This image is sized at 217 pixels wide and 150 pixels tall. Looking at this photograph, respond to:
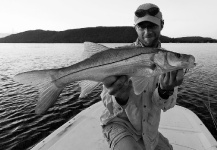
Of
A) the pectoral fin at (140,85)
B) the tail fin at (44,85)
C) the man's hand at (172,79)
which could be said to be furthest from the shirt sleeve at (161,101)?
the tail fin at (44,85)

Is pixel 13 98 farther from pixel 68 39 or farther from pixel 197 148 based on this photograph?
pixel 68 39

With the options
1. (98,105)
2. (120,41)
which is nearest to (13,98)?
(98,105)

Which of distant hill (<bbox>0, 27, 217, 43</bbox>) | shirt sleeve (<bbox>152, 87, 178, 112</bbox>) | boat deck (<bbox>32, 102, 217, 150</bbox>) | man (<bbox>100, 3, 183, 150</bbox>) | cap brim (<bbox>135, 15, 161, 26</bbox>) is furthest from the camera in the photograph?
distant hill (<bbox>0, 27, 217, 43</bbox>)

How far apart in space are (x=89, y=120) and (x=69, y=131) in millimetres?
1064

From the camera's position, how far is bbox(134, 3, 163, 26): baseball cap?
474cm

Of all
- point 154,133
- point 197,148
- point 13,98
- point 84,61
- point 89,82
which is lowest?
point 13,98

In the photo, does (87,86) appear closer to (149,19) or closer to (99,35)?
(149,19)

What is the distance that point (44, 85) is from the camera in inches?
143

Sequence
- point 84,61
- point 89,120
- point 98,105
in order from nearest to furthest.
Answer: point 84,61
point 89,120
point 98,105

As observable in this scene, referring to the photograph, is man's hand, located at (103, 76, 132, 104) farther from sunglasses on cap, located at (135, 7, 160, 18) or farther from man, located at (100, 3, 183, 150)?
sunglasses on cap, located at (135, 7, 160, 18)

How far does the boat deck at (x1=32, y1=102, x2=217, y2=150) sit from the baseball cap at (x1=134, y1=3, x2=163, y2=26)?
11.8 ft

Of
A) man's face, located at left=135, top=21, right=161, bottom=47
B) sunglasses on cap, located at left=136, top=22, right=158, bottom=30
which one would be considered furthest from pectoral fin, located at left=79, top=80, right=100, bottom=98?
sunglasses on cap, located at left=136, top=22, right=158, bottom=30

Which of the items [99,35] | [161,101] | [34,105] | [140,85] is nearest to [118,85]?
[140,85]

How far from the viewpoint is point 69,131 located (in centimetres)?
645
